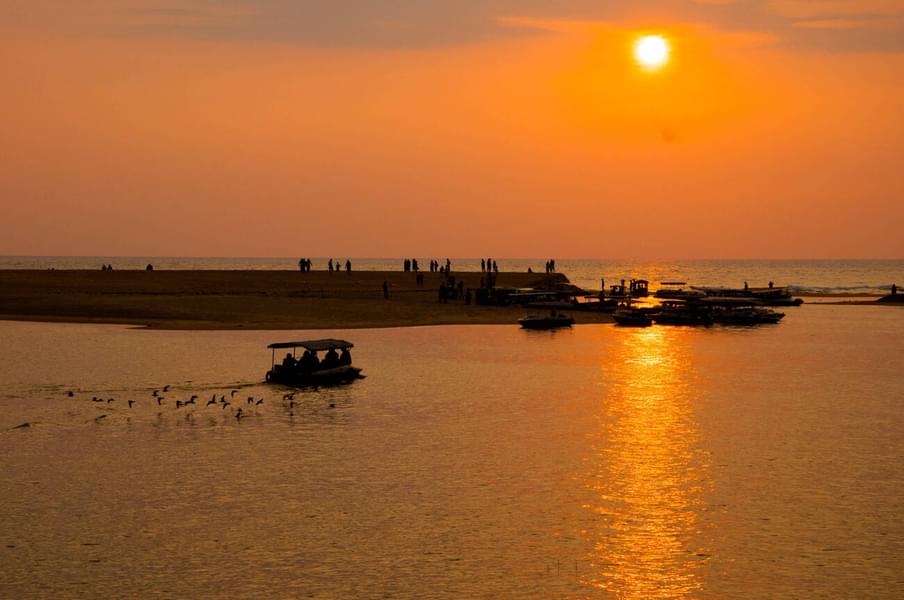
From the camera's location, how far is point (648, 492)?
103ft

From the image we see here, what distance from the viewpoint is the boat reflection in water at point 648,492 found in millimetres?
23812

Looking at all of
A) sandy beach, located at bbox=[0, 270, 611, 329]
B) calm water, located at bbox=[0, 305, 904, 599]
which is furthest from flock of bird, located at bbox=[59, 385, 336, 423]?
sandy beach, located at bbox=[0, 270, 611, 329]

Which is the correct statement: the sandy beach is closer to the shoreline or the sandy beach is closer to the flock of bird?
the shoreline

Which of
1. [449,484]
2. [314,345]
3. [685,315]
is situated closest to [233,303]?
[685,315]

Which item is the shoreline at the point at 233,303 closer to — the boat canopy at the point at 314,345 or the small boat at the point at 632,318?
the small boat at the point at 632,318

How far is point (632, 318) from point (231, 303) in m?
36.3

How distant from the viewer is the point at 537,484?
32.3 meters


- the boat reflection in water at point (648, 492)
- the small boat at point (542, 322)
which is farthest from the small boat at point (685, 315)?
the boat reflection in water at point (648, 492)

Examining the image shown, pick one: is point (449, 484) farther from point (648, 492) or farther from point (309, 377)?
point (309, 377)

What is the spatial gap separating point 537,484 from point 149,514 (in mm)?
11383

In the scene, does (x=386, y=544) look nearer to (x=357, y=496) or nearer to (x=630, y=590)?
(x=357, y=496)

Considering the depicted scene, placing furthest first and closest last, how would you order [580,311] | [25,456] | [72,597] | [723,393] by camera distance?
[580,311] < [723,393] < [25,456] < [72,597]

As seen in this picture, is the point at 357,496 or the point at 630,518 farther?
the point at 357,496

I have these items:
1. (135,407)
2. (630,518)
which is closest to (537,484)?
(630,518)
